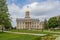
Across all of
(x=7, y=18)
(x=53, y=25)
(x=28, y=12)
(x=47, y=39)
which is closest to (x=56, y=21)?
(x=53, y=25)

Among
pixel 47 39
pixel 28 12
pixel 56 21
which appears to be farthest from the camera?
pixel 28 12

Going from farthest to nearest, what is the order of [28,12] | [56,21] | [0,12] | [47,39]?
[28,12]
[56,21]
[0,12]
[47,39]

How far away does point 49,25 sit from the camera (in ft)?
529

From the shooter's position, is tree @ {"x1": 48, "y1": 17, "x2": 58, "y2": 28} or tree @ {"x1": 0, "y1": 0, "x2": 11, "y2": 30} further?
tree @ {"x1": 48, "y1": 17, "x2": 58, "y2": 28}

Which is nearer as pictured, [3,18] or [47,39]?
[47,39]

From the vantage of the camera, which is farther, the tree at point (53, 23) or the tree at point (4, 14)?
the tree at point (53, 23)

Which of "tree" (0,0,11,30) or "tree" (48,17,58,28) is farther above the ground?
"tree" (0,0,11,30)

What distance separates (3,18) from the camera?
56.8 m

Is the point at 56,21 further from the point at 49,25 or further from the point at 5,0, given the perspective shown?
the point at 5,0

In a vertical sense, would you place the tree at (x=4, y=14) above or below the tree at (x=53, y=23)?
above

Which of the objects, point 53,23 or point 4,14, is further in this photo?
point 53,23

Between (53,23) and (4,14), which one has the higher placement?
(4,14)

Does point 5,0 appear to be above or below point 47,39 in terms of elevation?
above

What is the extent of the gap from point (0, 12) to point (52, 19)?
4415 inches
